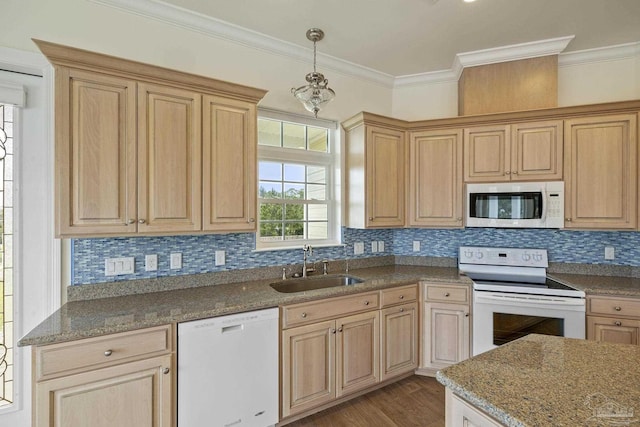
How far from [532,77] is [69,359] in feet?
12.6

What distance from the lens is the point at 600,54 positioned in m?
2.86

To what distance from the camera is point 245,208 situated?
225cm

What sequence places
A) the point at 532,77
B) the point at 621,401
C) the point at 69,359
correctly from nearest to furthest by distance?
the point at 621,401 → the point at 69,359 → the point at 532,77

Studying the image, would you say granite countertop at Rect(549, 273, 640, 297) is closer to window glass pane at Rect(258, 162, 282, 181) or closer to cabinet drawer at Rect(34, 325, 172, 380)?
window glass pane at Rect(258, 162, 282, 181)

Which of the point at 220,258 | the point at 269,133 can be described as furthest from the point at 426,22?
the point at 220,258

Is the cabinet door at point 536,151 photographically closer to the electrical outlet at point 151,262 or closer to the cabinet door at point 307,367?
the cabinet door at point 307,367

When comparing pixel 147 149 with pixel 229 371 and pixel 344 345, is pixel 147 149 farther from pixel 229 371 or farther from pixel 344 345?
pixel 344 345

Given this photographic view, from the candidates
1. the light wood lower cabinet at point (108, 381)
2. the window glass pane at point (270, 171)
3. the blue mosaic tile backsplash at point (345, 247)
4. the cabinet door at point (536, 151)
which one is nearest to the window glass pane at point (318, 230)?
the blue mosaic tile backsplash at point (345, 247)

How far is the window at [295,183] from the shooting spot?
2.81 m

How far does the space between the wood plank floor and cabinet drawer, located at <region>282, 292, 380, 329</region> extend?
73cm

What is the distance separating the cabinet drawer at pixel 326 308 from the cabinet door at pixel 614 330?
5.08 feet

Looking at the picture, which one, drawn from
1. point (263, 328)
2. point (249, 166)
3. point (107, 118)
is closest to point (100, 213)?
point (107, 118)

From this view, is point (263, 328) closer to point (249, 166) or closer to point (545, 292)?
point (249, 166)

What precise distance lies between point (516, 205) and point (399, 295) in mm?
1258
